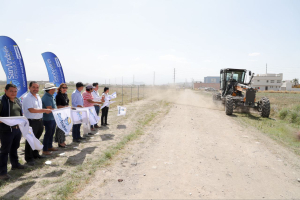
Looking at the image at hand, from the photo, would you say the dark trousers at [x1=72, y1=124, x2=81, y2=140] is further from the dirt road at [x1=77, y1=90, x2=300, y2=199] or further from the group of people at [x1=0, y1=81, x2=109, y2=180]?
the dirt road at [x1=77, y1=90, x2=300, y2=199]

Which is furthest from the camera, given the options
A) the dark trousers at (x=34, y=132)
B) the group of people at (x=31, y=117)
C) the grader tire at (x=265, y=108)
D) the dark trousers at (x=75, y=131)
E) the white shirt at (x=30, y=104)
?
the grader tire at (x=265, y=108)

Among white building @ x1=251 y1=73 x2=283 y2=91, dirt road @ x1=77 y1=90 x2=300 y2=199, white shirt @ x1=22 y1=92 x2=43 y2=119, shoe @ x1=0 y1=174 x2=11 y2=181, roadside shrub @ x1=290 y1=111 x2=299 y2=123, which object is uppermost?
white building @ x1=251 y1=73 x2=283 y2=91

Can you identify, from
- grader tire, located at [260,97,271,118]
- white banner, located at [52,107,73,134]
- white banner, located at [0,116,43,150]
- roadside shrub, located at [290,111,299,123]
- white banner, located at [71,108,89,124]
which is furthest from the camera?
grader tire, located at [260,97,271,118]

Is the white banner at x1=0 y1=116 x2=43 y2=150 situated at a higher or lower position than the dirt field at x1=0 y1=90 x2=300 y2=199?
higher

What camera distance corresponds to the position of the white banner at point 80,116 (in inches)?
229

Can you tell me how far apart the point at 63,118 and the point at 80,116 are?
0.96m

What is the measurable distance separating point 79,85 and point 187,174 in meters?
4.23

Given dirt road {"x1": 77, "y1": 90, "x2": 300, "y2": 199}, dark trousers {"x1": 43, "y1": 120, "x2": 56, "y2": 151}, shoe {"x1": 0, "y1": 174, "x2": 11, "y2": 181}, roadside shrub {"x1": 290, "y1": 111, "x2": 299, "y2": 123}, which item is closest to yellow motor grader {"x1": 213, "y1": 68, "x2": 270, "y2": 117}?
roadside shrub {"x1": 290, "y1": 111, "x2": 299, "y2": 123}

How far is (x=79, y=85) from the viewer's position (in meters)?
6.11

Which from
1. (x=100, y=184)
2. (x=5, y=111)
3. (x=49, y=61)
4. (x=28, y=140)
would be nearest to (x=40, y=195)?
(x=100, y=184)

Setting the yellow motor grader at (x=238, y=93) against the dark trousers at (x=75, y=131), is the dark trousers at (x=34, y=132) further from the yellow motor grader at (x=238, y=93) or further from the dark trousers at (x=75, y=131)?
the yellow motor grader at (x=238, y=93)

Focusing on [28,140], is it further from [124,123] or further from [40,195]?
[124,123]

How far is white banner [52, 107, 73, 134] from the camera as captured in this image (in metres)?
4.86

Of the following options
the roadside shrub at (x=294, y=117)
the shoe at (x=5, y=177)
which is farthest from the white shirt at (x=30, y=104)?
the roadside shrub at (x=294, y=117)
